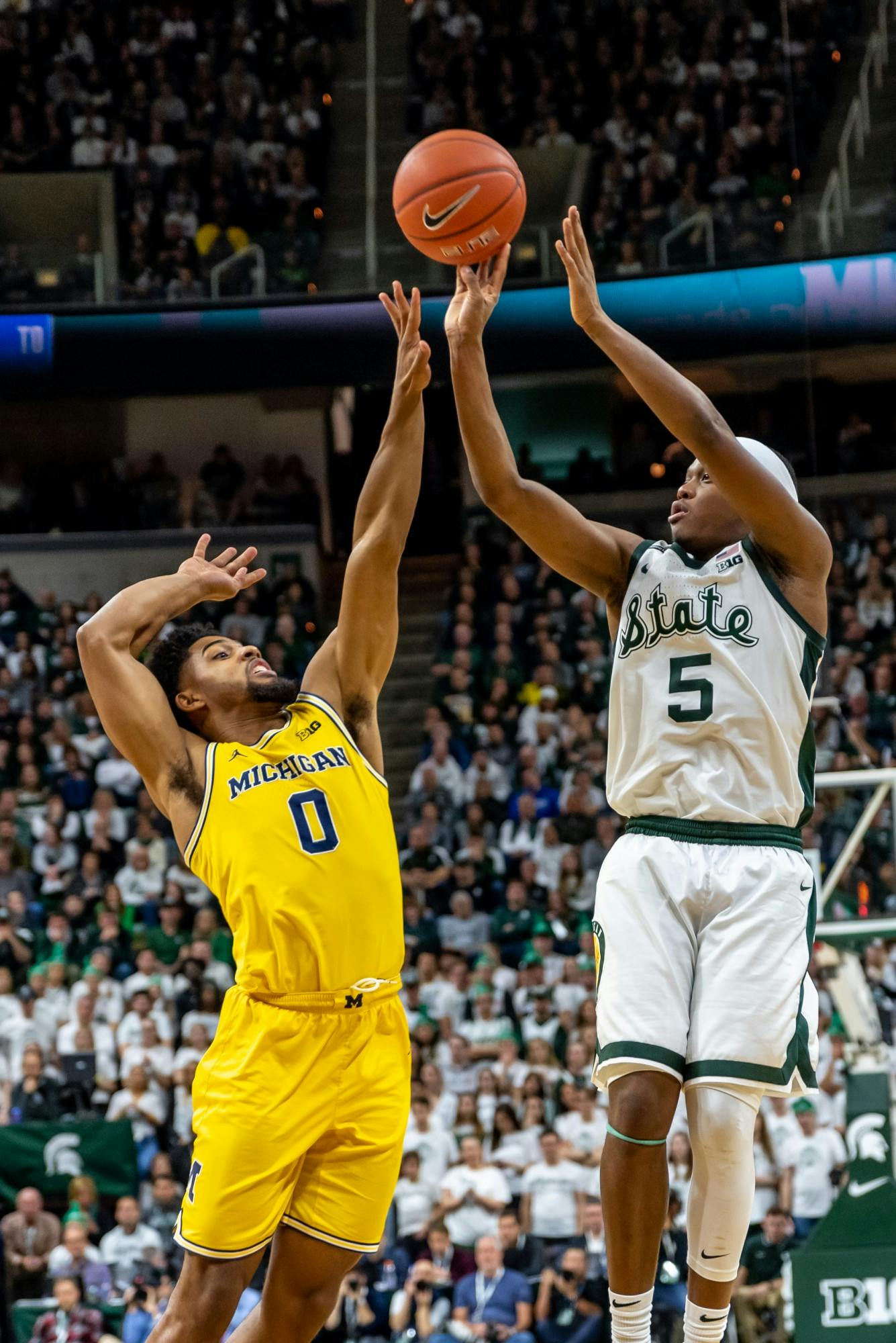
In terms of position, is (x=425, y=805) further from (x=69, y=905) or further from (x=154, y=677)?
(x=154, y=677)

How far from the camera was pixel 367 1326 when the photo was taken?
35.4 ft

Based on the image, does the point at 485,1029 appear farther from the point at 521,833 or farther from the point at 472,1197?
the point at 521,833

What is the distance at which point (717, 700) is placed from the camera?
462 cm

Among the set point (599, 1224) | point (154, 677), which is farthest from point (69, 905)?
point (154, 677)

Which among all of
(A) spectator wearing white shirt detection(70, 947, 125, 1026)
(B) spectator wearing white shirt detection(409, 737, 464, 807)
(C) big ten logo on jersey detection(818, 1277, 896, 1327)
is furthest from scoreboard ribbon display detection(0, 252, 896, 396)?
(C) big ten logo on jersey detection(818, 1277, 896, 1327)

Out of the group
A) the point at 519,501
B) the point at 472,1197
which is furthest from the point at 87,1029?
the point at 519,501

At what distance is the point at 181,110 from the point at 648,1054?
1800 centimetres

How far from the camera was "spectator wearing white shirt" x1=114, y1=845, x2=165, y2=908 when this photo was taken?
14.9 meters

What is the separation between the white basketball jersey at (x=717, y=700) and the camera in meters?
4.61

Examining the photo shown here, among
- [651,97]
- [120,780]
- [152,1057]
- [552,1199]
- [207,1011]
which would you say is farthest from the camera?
[651,97]

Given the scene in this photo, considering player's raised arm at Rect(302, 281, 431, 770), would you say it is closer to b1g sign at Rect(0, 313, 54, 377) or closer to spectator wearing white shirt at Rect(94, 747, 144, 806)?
spectator wearing white shirt at Rect(94, 747, 144, 806)

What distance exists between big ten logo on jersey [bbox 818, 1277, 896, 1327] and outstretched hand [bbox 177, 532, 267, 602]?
5.61m

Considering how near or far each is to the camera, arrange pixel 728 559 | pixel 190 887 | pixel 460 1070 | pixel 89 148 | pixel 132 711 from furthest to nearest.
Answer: pixel 89 148 → pixel 190 887 → pixel 460 1070 → pixel 132 711 → pixel 728 559

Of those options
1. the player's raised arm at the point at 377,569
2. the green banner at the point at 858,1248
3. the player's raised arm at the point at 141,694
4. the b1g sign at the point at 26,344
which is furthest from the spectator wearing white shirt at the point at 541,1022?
the b1g sign at the point at 26,344
